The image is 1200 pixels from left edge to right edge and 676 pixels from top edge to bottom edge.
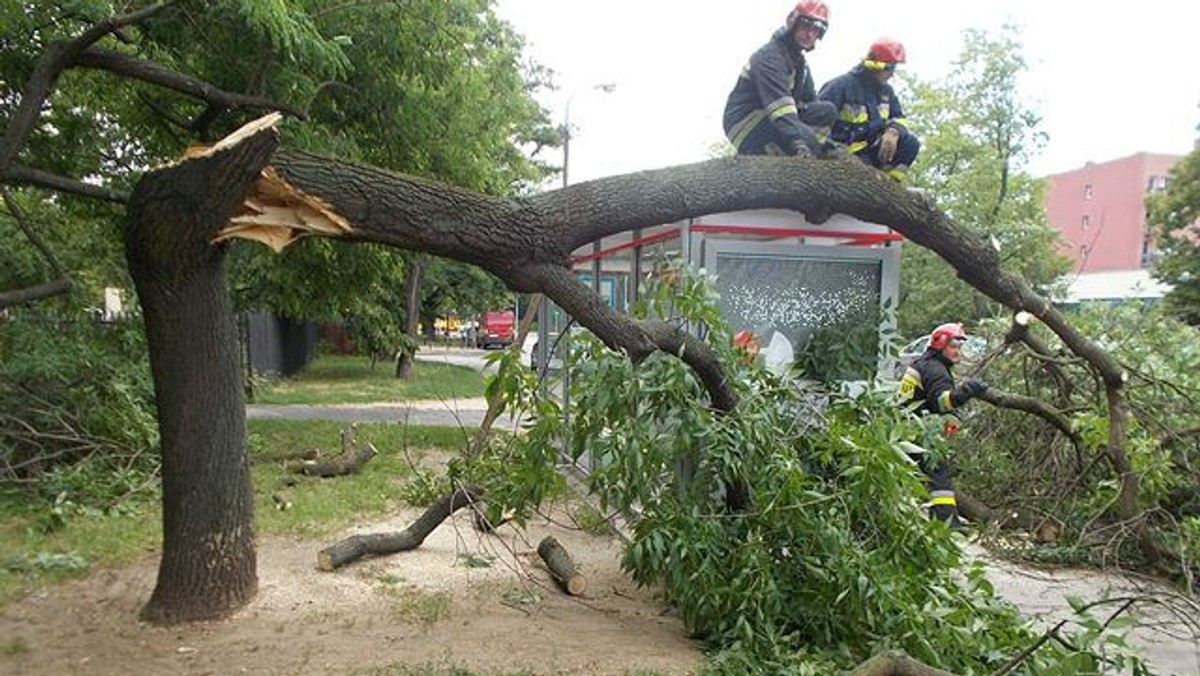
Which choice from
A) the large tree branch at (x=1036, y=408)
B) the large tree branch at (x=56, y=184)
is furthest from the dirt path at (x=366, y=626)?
the large tree branch at (x=1036, y=408)

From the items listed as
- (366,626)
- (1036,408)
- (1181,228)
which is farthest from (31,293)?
(1181,228)

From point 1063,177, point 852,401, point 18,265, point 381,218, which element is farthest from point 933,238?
point 1063,177

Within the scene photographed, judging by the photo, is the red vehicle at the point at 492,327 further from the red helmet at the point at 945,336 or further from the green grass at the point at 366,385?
the red helmet at the point at 945,336

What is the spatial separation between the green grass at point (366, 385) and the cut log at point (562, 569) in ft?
21.5

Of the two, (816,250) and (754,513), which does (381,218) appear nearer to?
(754,513)

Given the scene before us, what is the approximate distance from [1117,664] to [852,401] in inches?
67.6

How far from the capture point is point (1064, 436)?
6.30 m

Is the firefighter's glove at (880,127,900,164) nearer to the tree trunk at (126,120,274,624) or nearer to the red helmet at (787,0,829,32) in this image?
the red helmet at (787,0,829,32)

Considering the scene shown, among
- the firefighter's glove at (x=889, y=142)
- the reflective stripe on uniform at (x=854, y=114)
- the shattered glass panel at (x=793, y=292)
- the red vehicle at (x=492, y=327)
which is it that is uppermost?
the reflective stripe on uniform at (x=854, y=114)

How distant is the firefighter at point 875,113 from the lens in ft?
18.0

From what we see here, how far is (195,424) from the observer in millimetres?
3783

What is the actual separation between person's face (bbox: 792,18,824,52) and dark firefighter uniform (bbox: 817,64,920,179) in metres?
0.58

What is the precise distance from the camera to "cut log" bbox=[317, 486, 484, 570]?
4816mm

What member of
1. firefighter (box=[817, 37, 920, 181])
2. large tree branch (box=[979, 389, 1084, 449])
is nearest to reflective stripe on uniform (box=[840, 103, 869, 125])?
firefighter (box=[817, 37, 920, 181])
